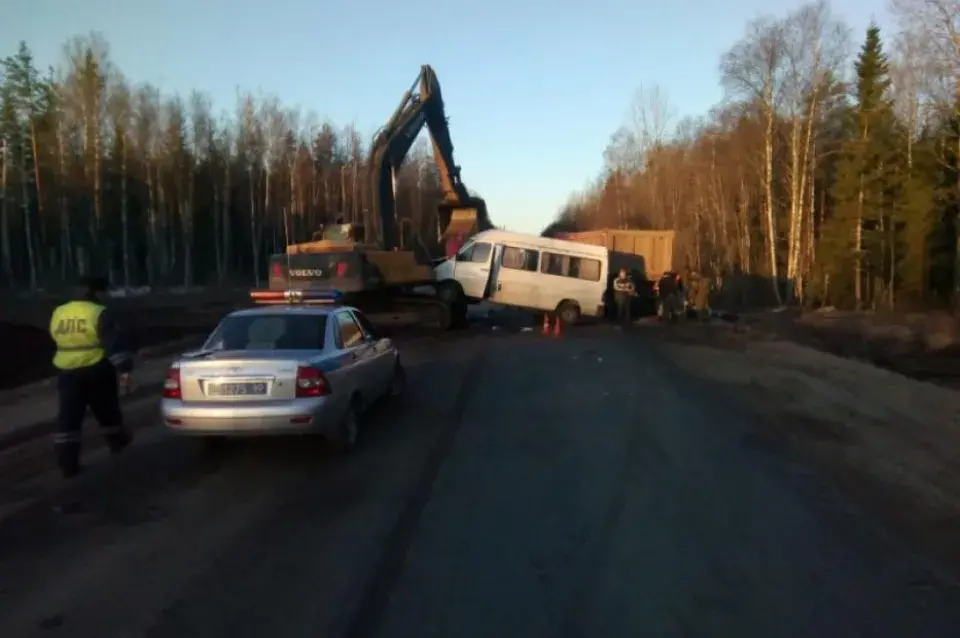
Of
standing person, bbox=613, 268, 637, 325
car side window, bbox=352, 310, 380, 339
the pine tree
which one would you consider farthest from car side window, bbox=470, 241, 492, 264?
the pine tree

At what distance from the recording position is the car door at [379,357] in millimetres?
10430

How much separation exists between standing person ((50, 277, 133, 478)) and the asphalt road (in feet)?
A: 1.26

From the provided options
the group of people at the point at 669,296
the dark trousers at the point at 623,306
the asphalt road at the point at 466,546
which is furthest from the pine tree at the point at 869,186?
the asphalt road at the point at 466,546

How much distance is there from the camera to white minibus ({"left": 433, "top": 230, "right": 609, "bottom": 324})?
23250 mm

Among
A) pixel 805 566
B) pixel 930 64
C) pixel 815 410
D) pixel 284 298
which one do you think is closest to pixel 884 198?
pixel 930 64

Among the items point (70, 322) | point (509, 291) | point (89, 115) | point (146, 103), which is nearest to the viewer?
point (70, 322)

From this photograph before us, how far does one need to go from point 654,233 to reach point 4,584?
93.3ft

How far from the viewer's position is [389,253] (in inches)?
772

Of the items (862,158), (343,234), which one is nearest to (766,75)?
(862,158)

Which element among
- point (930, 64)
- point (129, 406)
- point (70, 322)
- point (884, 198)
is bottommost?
point (129, 406)

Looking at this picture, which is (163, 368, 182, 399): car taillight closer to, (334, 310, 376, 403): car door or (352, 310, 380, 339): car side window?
(334, 310, 376, 403): car door

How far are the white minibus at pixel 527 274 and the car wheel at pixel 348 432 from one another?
13.6 metres

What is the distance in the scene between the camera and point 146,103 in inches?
2383

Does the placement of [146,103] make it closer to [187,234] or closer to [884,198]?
[187,234]
